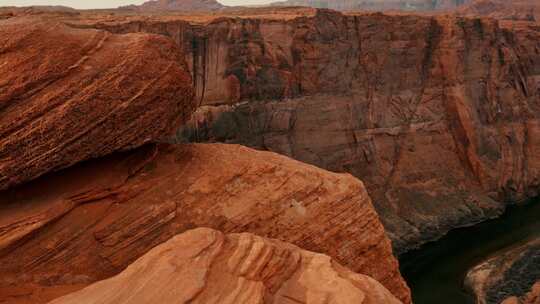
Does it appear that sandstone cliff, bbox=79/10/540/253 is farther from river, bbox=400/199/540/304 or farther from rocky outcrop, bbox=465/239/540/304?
rocky outcrop, bbox=465/239/540/304

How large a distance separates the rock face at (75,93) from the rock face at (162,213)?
838mm

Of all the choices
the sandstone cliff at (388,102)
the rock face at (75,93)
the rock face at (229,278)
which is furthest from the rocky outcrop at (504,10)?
the rock face at (229,278)

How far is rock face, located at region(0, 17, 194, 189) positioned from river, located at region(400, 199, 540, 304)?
2061 cm

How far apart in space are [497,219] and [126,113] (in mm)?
34148

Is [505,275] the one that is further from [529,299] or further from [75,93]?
[75,93]

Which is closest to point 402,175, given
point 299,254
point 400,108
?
point 400,108

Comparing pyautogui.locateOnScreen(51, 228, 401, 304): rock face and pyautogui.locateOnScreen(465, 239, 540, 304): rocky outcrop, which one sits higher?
pyautogui.locateOnScreen(51, 228, 401, 304): rock face

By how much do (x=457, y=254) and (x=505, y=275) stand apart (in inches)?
169

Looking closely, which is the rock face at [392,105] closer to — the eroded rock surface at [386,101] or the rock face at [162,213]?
the eroded rock surface at [386,101]

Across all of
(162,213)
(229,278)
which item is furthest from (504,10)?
(229,278)

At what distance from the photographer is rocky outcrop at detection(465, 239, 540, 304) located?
27312 mm

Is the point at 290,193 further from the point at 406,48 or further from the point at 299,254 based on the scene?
the point at 406,48

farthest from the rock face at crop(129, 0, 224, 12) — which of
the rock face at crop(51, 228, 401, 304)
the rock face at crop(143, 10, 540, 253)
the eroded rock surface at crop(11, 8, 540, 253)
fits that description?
the rock face at crop(51, 228, 401, 304)

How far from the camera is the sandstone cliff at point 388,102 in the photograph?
114 ft
